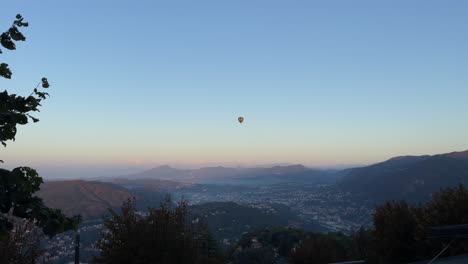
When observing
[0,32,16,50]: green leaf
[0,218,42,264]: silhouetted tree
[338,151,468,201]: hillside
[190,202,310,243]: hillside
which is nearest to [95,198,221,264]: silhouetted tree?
[0,218,42,264]: silhouetted tree

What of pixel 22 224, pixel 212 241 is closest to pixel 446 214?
pixel 212 241

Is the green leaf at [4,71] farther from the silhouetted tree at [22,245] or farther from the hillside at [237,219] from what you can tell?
the hillside at [237,219]

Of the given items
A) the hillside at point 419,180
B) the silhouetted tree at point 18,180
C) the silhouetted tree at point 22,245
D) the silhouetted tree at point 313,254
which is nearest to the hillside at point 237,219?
the hillside at point 419,180

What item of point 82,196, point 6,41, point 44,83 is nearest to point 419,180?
point 82,196

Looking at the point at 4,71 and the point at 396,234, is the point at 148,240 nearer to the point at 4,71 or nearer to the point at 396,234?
the point at 4,71

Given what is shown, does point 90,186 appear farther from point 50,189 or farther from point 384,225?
point 384,225
